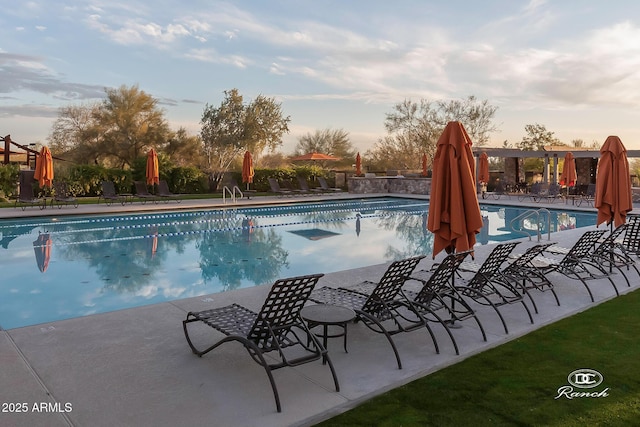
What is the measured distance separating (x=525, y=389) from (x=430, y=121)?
4079 centimetres

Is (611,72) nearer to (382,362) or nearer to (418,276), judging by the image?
(418,276)

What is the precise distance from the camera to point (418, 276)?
6543 mm

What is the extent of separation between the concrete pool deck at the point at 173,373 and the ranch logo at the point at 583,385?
10cm

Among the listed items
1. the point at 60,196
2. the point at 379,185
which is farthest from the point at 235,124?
the point at 60,196

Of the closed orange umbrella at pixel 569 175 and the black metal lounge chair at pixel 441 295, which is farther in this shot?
the closed orange umbrella at pixel 569 175

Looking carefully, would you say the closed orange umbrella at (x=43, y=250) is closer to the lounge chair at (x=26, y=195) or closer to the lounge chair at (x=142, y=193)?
the lounge chair at (x=26, y=195)

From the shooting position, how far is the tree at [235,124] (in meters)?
35.0

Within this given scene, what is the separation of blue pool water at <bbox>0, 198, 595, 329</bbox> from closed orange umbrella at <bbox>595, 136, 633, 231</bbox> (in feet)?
13.5

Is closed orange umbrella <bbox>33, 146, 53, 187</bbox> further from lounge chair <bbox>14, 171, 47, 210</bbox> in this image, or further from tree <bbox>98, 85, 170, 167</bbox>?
tree <bbox>98, 85, 170, 167</bbox>

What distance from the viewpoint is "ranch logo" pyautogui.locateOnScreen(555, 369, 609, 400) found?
375 cm

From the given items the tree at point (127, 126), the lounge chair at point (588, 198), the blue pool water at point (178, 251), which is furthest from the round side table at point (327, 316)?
the tree at point (127, 126)

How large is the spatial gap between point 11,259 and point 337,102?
31754mm

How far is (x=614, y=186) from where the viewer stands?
8.25 metres

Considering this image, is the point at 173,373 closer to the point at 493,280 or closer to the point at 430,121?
the point at 493,280
